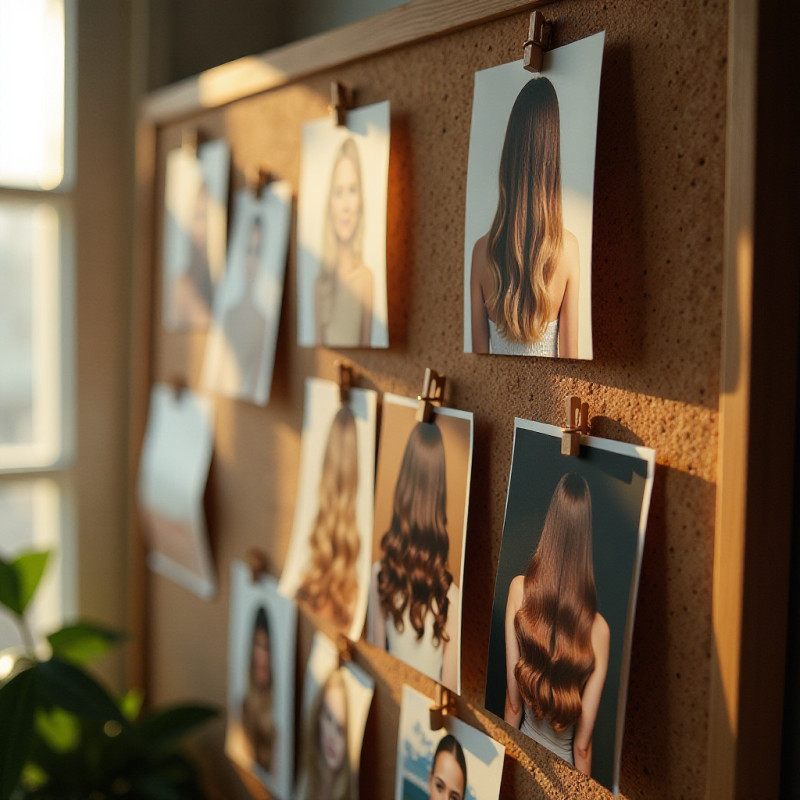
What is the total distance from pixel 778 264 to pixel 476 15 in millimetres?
277

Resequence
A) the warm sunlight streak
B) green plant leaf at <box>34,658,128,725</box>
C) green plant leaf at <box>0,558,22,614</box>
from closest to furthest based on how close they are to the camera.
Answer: green plant leaf at <box>34,658,128,725</box> < green plant leaf at <box>0,558,22,614</box> < the warm sunlight streak

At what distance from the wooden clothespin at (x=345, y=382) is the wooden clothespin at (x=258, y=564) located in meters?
0.24

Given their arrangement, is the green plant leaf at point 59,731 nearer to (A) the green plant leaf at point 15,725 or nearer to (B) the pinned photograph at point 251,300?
(A) the green plant leaf at point 15,725

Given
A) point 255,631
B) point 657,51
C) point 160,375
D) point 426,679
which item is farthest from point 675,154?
point 160,375

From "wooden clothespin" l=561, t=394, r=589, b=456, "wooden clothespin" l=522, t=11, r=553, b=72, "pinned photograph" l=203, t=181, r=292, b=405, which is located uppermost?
"wooden clothespin" l=522, t=11, r=553, b=72

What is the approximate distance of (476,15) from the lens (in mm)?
564

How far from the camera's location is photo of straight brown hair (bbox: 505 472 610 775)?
0.49 metres

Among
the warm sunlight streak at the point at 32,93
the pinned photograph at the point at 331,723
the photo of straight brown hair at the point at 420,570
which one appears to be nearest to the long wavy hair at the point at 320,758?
the pinned photograph at the point at 331,723

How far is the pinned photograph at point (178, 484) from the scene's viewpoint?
0.95 metres

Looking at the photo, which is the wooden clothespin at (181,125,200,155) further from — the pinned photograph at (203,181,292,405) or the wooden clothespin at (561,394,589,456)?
the wooden clothespin at (561,394,589,456)

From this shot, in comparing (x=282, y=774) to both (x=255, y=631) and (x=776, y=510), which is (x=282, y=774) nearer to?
(x=255, y=631)

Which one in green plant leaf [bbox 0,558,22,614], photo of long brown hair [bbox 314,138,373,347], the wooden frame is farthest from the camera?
green plant leaf [bbox 0,558,22,614]

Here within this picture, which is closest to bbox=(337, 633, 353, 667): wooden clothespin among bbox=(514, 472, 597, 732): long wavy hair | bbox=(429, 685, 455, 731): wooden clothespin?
bbox=(429, 685, 455, 731): wooden clothespin

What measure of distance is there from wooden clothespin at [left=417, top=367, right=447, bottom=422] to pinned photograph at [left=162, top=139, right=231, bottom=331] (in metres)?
0.39
